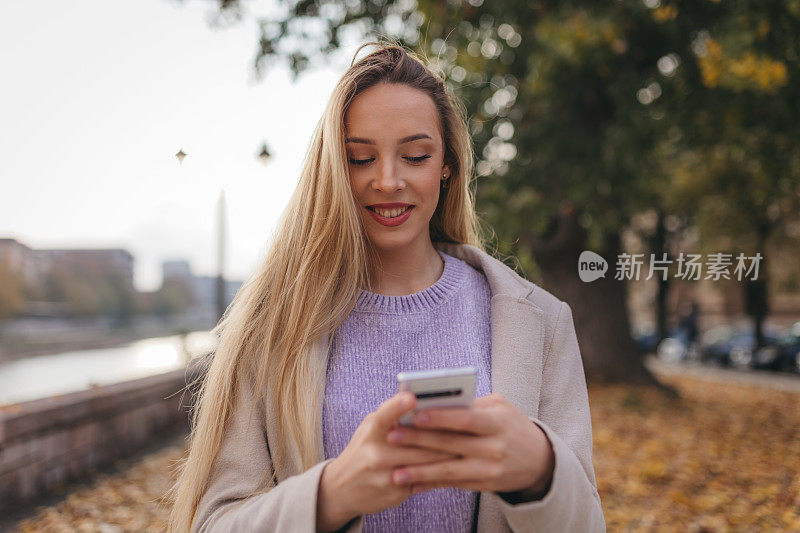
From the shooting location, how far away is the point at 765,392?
13875mm

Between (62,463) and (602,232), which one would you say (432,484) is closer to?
(62,463)

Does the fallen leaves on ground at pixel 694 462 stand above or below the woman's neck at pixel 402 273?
below

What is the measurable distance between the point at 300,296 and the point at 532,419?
70 cm

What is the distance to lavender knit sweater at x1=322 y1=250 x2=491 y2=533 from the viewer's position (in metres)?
1.61

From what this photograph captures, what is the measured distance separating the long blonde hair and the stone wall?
110 inches

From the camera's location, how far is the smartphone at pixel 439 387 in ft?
3.41

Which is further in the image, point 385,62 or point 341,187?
→ point 385,62

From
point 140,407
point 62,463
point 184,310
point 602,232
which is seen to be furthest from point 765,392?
point 184,310

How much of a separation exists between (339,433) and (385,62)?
3.36 feet

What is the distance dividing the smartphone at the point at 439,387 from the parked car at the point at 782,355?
21.8 m

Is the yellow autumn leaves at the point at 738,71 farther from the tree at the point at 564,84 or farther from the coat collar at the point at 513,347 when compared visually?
the coat collar at the point at 513,347

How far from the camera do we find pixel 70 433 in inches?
247

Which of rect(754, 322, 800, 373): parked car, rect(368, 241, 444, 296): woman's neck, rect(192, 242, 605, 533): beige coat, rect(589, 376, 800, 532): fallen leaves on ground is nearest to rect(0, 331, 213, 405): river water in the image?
rect(589, 376, 800, 532): fallen leaves on ground

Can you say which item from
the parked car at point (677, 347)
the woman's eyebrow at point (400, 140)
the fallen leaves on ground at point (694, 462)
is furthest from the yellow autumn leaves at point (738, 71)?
the parked car at point (677, 347)
